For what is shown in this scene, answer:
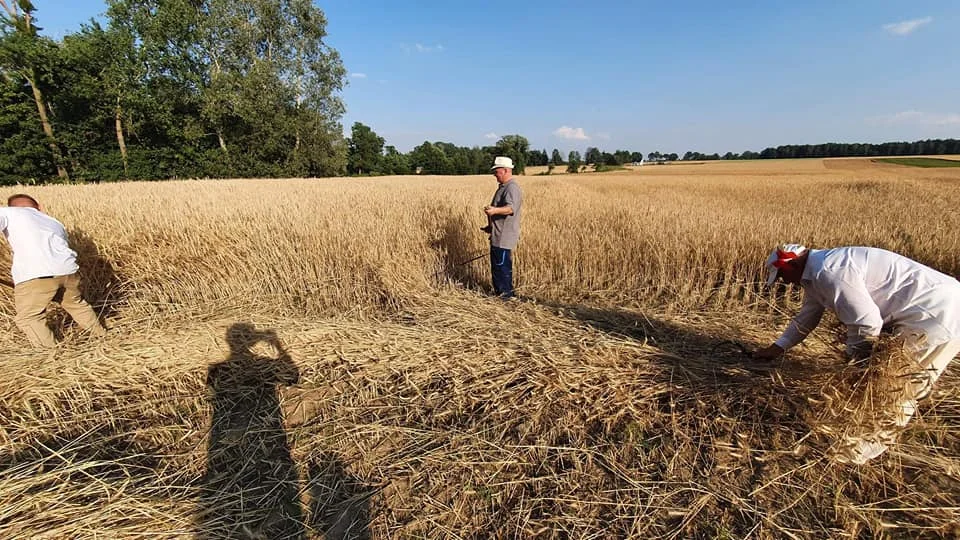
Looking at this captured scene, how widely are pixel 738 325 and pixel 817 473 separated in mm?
2057

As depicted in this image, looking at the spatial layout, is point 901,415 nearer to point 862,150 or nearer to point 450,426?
point 450,426

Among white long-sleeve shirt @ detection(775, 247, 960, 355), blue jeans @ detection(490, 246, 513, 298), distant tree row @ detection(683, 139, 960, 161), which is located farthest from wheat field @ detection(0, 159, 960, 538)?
distant tree row @ detection(683, 139, 960, 161)

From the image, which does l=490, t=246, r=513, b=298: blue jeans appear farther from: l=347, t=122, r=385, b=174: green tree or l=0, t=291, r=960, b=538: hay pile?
l=347, t=122, r=385, b=174: green tree

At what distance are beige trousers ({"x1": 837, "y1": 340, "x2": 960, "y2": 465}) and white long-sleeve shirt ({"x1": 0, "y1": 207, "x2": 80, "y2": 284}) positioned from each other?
6290mm

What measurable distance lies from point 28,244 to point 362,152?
58767 millimetres

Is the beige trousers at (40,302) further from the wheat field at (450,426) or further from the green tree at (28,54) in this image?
the green tree at (28,54)

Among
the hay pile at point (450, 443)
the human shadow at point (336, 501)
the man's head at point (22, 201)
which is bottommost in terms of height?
the human shadow at point (336, 501)

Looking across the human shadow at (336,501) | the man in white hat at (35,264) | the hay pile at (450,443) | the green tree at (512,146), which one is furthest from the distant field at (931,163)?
the man in white hat at (35,264)

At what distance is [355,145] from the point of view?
5831 centimetres

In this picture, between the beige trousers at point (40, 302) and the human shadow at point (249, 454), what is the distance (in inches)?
74.7

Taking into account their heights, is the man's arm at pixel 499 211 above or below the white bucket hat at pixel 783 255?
above

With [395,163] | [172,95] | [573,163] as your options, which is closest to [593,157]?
[573,163]

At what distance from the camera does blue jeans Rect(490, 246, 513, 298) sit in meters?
4.90

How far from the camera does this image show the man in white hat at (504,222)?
187 inches
